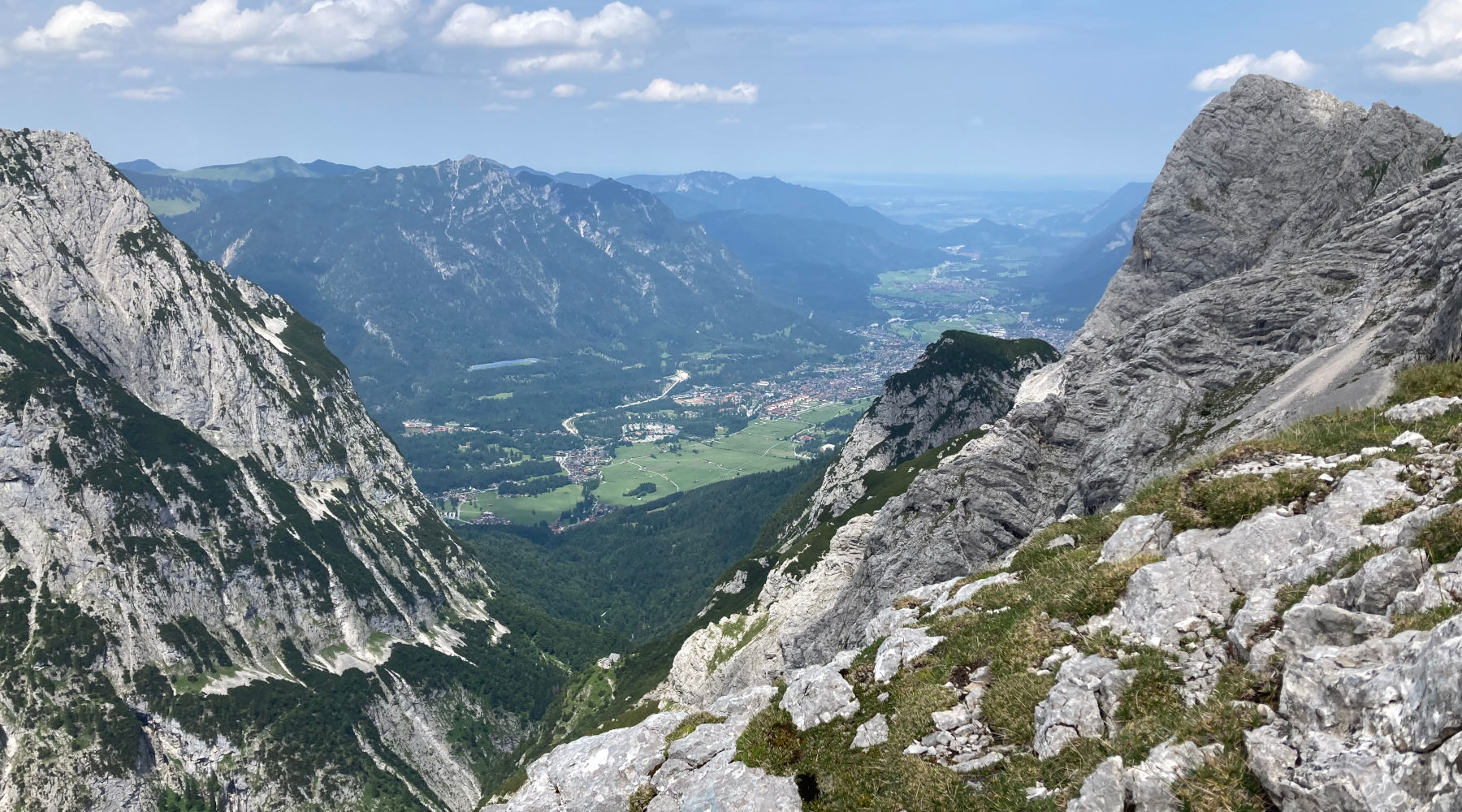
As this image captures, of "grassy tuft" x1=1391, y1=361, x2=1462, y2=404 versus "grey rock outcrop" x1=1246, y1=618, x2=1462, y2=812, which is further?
"grassy tuft" x1=1391, y1=361, x2=1462, y2=404

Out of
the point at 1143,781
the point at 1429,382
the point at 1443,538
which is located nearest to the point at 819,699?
the point at 1143,781

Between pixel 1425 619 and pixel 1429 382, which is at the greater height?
pixel 1429 382

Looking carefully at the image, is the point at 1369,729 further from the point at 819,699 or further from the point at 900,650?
the point at 819,699

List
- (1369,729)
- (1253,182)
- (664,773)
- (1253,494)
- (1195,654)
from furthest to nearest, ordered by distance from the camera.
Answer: (1253,182)
(664,773)
(1253,494)
(1195,654)
(1369,729)

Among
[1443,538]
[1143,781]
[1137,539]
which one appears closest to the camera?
[1143,781]

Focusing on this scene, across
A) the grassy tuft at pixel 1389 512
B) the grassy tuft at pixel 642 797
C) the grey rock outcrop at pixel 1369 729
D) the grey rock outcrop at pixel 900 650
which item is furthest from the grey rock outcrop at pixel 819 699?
the grassy tuft at pixel 1389 512

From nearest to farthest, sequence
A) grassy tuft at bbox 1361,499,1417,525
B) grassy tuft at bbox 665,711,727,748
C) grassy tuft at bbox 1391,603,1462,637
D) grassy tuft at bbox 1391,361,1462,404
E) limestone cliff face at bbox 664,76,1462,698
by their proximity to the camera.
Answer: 1. grassy tuft at bbox 1391,603,1462,637
2. grassy tuft at bbox 1361,499,1417,525
3. grassy tuft at bbox 1391,361,1462,404
4. grassy tuft at bbox 665,711,727,748
5. limestone cliff face at bbox 664,76,1462,698

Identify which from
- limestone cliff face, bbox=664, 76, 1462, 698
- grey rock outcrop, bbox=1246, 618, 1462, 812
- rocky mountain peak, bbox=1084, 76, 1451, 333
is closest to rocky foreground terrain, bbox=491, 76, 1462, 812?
grey rock outcrop, bbox=1246, 618, 1462, 812

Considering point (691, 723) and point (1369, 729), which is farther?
point (691, 723)

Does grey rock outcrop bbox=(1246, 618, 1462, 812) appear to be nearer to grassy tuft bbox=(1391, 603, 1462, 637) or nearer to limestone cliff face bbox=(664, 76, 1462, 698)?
grassy tuft bbox=(1391, 603, 1462, 637)

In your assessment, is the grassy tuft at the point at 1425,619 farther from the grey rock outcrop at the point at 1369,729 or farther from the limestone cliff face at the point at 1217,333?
the limestone cliff face at the point at 1217,333
